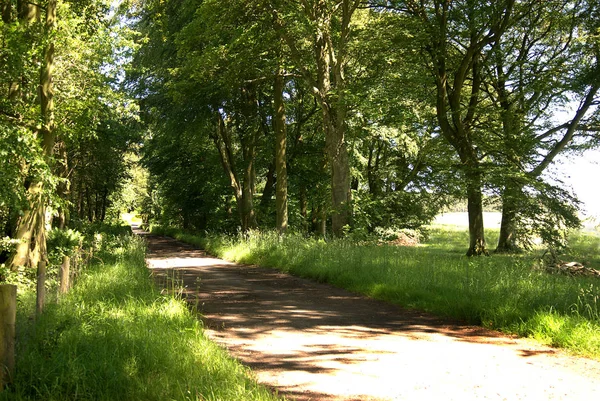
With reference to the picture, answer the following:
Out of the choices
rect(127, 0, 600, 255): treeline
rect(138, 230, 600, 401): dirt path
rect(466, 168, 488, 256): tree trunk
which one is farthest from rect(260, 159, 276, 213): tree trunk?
rect(138, 230, 600, 401): dirt path

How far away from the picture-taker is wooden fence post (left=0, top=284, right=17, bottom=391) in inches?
176

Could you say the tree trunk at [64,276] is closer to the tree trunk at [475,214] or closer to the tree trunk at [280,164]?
the tree trunk at [475,214]

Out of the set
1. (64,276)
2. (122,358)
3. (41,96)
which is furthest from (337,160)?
(122,358)

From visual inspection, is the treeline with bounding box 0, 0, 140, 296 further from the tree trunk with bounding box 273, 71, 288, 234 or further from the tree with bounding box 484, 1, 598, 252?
the tree with bounding box 484, 1, 598, 252

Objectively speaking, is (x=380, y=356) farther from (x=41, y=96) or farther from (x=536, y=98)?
(x=536, y=98)

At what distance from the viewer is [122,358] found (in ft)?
16.2

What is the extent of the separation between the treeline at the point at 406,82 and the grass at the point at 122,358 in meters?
9.84

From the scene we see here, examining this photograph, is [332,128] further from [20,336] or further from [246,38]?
[20,336]

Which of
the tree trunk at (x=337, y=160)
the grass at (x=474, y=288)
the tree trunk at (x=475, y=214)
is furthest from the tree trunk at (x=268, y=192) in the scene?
the grass at (x=474, y=288)

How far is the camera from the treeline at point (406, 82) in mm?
15055

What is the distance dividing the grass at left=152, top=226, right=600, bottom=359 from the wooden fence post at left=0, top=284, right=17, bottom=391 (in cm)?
595

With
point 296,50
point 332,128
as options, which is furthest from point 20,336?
point 296,50

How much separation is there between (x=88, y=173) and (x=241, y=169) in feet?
25.6

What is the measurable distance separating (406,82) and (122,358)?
14140 mm
